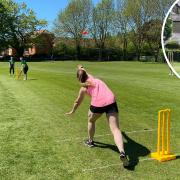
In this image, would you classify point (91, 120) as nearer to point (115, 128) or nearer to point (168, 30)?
point (115, 128)

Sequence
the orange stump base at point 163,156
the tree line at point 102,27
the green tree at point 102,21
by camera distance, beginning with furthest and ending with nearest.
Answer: the green tree at point 102,21 → the tree line at point 102,27 → the orange stump base at point 163,156

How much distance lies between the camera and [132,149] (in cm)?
924

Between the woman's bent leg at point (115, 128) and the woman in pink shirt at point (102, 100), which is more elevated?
the woman in pink shirt at point (102, 100)

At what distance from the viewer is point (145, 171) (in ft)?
25.0

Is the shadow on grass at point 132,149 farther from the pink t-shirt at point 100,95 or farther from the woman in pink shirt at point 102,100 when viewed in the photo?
the pink t-shirt at point 100,95

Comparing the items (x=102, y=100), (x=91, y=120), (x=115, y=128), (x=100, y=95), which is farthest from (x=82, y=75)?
(x=115, y=128)

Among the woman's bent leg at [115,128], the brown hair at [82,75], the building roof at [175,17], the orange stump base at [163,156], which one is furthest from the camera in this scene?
the brown hair at [82,75]

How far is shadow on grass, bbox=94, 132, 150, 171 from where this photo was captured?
27.2 ft

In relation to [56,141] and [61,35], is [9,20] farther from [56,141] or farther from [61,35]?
[56,141]

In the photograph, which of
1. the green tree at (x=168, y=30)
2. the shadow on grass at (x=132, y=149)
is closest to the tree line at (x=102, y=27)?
the shadow on grass at (x=132, y=149)

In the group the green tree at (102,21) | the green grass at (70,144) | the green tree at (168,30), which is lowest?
the green grass at (70,144)

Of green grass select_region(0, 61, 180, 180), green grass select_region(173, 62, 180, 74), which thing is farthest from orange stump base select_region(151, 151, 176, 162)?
green grass select_region(173, 62, 180, 74)

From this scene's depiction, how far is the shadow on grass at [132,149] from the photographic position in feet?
27.2

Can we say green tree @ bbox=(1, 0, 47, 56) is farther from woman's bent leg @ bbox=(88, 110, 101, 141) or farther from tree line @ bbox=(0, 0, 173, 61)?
woman's bent leg @ bbox=(88, 110, 101, 141)
